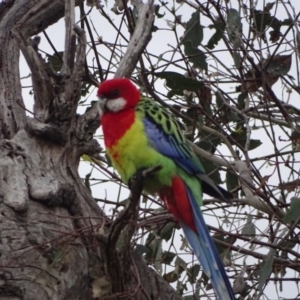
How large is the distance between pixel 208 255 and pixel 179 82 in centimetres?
90

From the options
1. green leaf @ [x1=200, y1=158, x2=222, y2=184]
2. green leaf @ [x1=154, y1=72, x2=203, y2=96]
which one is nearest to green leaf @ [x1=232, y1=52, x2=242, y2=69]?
green leaf @ [x1=154, y1=72, x2=203, y2=96]

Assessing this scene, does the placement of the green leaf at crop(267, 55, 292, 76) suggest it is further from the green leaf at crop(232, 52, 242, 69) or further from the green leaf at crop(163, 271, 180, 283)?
the green leaf at crop(163, 271, 180, 283)

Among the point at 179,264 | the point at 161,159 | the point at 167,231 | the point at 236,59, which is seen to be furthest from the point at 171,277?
the point at 236,59

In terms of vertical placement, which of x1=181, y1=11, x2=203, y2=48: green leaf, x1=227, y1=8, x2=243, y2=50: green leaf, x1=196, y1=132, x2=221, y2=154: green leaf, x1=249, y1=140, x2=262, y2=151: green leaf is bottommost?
x1=249, y1=140, x2=262, y2=151: green leaf

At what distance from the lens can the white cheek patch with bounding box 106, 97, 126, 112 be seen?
2.67m

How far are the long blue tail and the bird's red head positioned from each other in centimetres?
42

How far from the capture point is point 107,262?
7.22 feet

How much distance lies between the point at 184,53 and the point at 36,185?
1.19 meters

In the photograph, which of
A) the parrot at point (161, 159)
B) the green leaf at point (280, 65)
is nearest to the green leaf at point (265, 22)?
the green leaf at point (280, 65)

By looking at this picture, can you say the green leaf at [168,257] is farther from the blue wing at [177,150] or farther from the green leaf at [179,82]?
the green leaf at [179,82]

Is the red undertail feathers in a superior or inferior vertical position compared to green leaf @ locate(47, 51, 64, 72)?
inferior

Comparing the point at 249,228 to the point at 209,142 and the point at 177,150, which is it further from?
the point at 177,150

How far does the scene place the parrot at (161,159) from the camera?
250 cm

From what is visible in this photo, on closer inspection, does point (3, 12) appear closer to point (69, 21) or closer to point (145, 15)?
point (69, 21)
